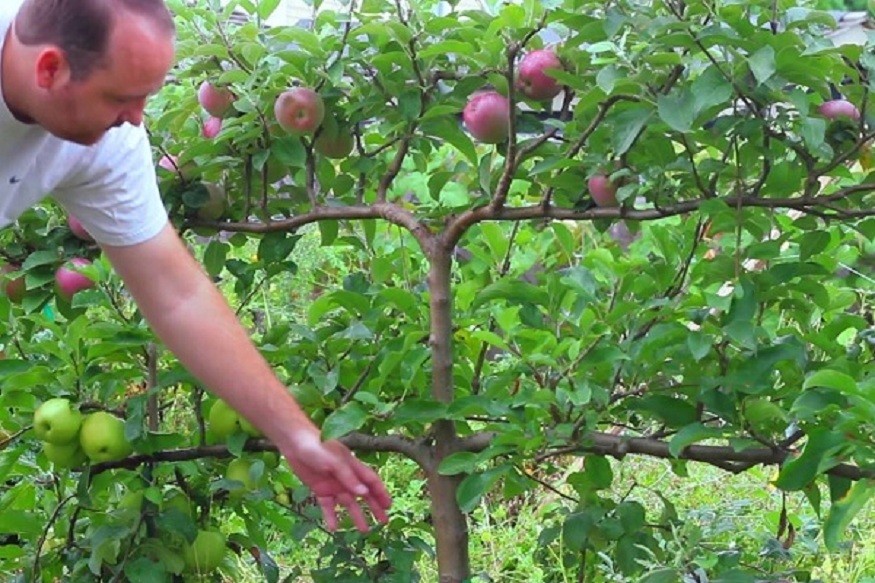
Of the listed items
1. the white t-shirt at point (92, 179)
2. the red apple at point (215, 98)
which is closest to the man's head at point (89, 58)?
the white t-shirt at point (92, 179)

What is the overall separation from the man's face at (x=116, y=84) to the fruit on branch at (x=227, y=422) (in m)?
0.67

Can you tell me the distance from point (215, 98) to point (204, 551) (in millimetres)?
783

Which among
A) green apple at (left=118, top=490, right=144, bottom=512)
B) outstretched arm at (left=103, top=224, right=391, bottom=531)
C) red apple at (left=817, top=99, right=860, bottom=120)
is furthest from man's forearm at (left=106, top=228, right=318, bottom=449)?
red apple at (left=817, top=99, right=860, bottom=120)

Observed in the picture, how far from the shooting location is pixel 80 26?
148cm

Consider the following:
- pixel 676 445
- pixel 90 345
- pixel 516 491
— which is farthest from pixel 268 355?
pixel 676 445

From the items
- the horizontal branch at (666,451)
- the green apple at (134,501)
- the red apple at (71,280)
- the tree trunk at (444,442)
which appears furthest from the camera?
the green apple at (134,501)

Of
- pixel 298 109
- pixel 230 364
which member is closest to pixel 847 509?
pixel 230 364

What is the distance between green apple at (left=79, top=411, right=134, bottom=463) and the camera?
2.06m

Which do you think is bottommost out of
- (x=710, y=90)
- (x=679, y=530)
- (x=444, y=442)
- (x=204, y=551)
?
(x=204, y=551)

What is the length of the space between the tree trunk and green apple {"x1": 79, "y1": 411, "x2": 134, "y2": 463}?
503 mm

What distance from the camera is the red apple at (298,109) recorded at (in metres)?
1.91

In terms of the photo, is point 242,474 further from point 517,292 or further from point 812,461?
point 812,461

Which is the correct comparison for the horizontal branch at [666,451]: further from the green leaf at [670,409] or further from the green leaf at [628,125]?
the green leaf at [628,125]

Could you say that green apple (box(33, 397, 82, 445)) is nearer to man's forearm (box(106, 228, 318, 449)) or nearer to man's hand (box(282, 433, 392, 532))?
man's forearm (box(106, 228, 318, 449))
